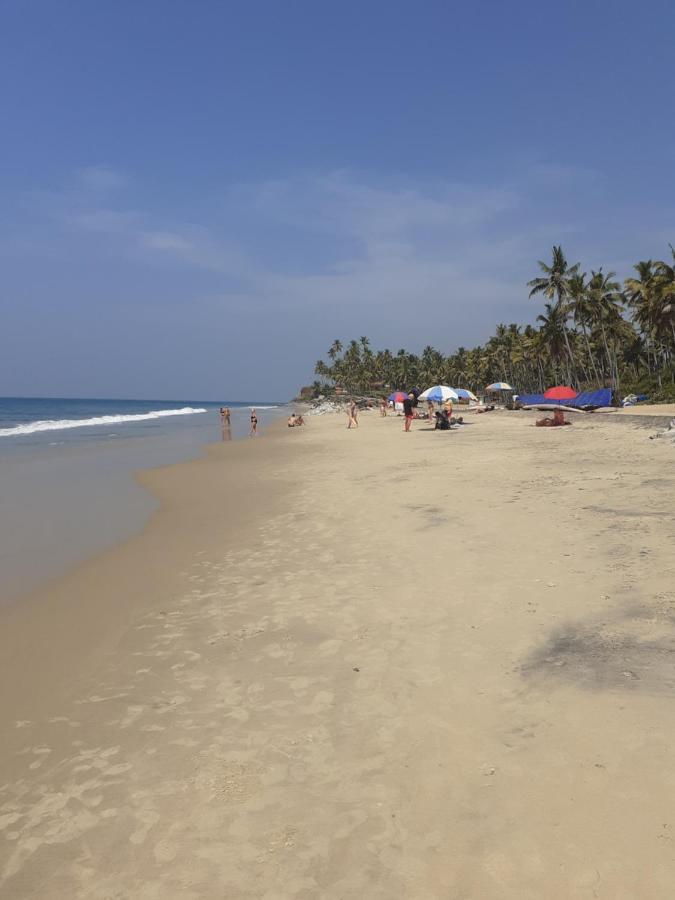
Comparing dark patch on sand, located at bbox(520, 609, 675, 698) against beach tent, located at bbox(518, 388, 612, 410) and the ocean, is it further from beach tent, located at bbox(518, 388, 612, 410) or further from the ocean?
beach tent, located at bbox(518, 388, 612, 410)

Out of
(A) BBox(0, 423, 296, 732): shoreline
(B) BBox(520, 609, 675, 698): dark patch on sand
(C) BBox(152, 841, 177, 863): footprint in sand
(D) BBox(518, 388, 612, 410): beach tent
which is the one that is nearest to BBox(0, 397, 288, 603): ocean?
(A) BBox(0, 423, 296, 732): shoreline

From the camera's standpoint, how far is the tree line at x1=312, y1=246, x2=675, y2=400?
160ft

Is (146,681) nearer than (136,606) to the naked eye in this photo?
Yes

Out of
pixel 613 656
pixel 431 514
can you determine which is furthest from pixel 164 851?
pixel 431 514

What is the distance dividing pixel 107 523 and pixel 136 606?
540 cm

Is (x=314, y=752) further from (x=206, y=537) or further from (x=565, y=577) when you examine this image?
(x=206, y=537)

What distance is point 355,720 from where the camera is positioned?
4.05 m

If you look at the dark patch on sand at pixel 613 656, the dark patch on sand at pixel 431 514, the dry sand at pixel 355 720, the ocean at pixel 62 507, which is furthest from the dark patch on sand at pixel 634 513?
the ocean at pixel 62 507

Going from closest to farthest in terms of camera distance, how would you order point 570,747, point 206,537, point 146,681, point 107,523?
point 570,747 → point 146,681 → point 206,537 → point 107,523

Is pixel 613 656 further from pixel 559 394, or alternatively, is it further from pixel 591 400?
pixel 591 400

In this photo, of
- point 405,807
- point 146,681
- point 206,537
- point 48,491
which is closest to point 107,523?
point 206,537

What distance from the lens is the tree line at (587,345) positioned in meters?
48.8

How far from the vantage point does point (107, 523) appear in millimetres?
11609

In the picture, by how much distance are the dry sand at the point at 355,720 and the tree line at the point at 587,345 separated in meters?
42.6
